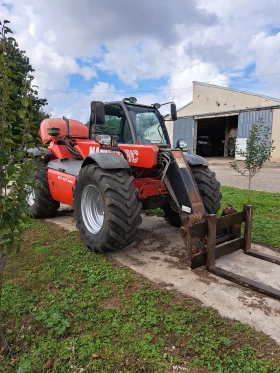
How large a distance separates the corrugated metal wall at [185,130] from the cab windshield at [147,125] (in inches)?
749

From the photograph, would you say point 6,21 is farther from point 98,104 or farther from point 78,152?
point 78,152

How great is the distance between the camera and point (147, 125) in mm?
4848

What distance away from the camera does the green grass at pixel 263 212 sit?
4728 mm

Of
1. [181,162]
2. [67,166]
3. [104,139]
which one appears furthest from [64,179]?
[181,162]

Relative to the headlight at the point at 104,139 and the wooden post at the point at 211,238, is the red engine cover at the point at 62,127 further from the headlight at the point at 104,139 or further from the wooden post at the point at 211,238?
the wooden post at the point at 211,238

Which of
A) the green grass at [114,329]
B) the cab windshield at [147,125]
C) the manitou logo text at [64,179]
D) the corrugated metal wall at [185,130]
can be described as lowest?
the green grass at [114,329]

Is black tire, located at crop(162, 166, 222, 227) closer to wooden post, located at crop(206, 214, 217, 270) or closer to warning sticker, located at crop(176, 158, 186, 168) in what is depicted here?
warning sticker, located at crop(176, 158, 186, 168)

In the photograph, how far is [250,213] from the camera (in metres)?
3.78

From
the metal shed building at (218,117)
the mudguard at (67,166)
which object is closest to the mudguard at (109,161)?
the mudguard at (67,166)

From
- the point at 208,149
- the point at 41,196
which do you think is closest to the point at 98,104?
the point at 41,196

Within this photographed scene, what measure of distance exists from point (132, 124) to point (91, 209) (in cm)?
142

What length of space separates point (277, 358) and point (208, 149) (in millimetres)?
26491

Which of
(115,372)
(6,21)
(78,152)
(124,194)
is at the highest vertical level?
(6,21)

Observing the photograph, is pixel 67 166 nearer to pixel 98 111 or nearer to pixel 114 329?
pixel 98 111
